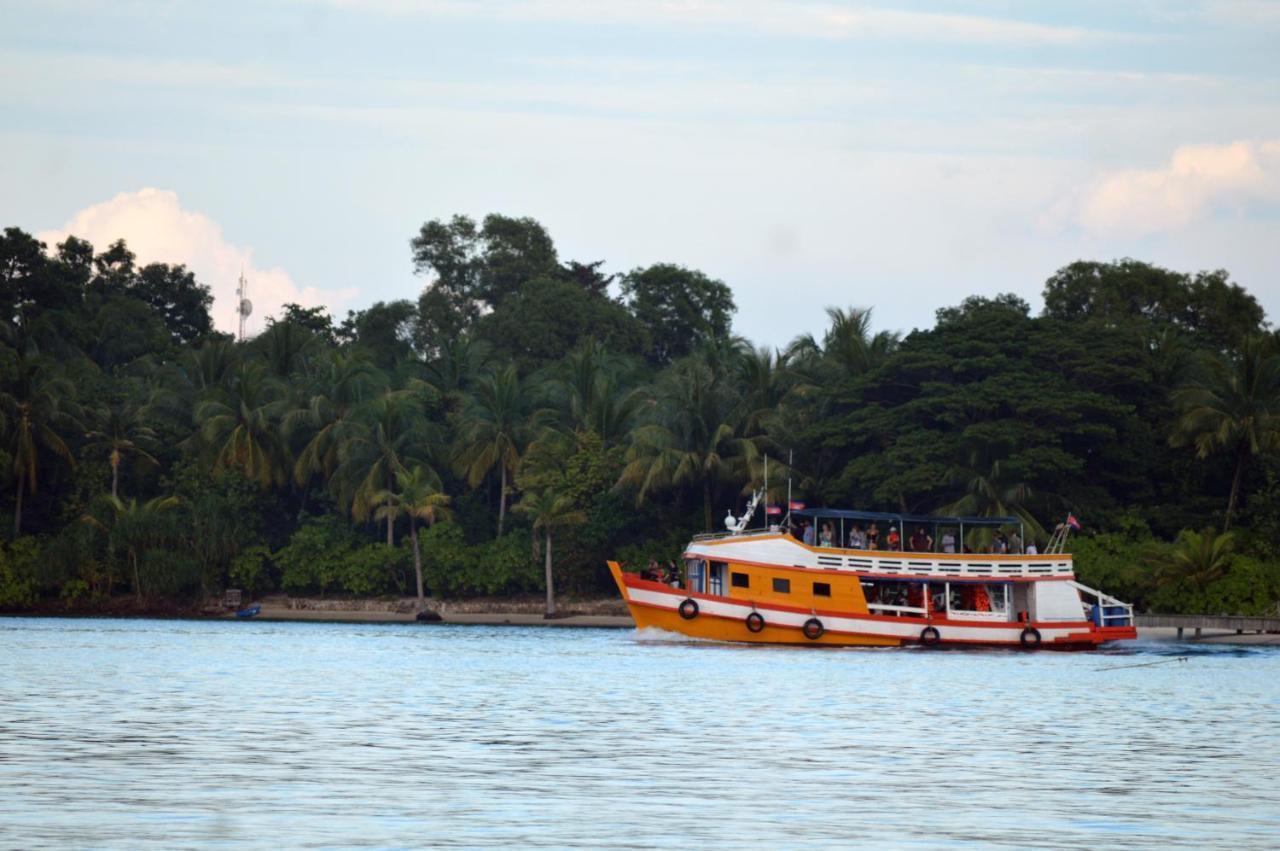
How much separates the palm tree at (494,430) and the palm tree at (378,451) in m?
2.14

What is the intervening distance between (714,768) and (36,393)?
6602 centimetres

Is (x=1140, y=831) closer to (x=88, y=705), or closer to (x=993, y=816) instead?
(x=993, y=816)

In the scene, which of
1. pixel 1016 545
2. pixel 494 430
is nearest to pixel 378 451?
pixel 494 430

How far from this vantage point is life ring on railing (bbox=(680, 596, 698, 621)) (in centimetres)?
5522

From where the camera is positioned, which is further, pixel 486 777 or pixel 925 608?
pixel 925 608

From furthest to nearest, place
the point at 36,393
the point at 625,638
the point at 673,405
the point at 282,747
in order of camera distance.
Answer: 1. the point at 36,393
2. the point at 673,405
3. the point at 625,638
4. the point at 282,747

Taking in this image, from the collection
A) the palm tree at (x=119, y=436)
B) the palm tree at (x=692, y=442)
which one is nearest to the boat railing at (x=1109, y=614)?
the palm tree at (x=692, y=442)

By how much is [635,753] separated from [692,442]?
51.8m

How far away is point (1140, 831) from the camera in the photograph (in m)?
17.9

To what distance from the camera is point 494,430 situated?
82.4 m

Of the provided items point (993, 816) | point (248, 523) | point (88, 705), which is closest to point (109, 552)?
point (248, 523)

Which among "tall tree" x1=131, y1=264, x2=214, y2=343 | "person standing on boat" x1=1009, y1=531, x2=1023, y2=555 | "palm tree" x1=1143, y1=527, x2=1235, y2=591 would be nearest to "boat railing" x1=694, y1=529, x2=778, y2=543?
"person standing on boat" x1=1009, y1=531, x2=1023, y2=555

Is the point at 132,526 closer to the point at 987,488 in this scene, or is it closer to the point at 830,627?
the point at 987,488

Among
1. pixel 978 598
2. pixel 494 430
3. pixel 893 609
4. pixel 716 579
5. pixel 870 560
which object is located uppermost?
pixel 494 430
